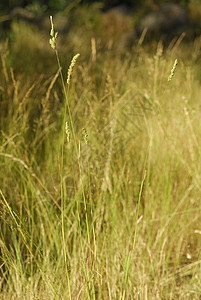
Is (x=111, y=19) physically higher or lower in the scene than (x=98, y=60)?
higher

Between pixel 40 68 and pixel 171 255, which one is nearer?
pixel 171 255

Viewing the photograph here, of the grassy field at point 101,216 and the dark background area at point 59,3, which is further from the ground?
the dark background area at point 59,3

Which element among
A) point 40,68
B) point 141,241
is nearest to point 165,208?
point 141,241

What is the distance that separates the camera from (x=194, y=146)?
1.83 m

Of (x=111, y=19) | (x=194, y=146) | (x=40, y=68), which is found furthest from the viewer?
(x=111, y=19)

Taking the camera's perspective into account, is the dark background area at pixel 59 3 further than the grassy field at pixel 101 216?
Yes

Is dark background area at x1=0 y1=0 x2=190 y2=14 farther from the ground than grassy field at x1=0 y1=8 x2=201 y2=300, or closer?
farther from the ground

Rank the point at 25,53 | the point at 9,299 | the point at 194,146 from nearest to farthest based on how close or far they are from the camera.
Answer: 1. the point at 9,299
2. the point at 194,146
3. the point at 25,53

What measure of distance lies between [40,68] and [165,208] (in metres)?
2.44

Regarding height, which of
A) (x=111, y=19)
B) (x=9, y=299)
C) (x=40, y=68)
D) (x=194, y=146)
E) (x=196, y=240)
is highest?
(x=111, y=19)

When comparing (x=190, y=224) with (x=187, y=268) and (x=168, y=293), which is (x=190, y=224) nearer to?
(x=187, y=268)

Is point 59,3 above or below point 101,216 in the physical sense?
above

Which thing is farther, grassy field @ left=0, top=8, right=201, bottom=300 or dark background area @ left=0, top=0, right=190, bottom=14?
dark background area @ left=0, top=0, right=190, bottom=14

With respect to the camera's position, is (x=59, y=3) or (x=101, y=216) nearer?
(x=101, y=216)
